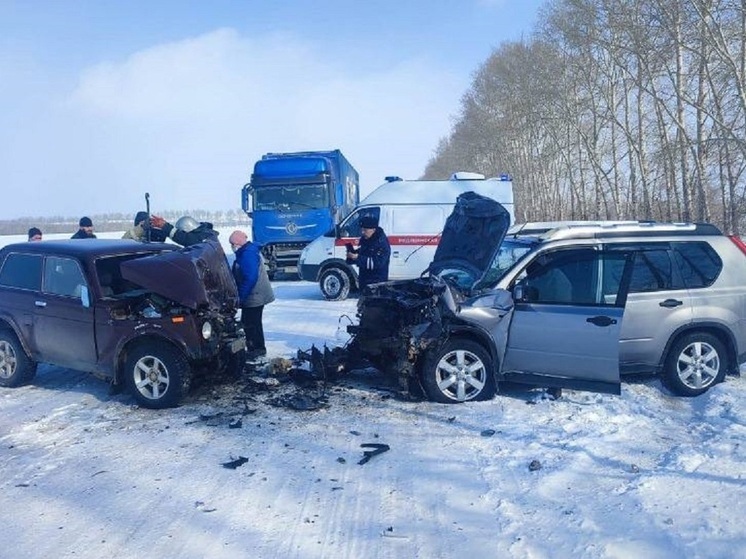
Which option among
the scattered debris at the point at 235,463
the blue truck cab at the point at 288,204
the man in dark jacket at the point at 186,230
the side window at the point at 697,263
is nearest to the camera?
the scattered debris at the point at 235,463

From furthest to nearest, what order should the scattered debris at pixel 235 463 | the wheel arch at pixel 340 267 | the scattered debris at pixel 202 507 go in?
1. the wheel arch at pixel 340 267
2. the scattered debris at pixel 235 463
3. the scattered debris at pixel 202 507

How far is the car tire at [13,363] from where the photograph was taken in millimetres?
6496

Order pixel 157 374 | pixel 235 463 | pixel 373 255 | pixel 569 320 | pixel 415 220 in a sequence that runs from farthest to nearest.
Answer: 1. pixel 415 220
2. pixel 373 255
3. pixel 157 374
4. pixel 569 320
5. pixel 235 463

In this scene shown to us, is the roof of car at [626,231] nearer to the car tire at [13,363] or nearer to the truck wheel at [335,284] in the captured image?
the car tire at [13,363]

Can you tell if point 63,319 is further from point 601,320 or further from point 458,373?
point 601,320

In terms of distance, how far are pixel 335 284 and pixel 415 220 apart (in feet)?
7.77

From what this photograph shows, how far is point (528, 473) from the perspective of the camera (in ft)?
13.9

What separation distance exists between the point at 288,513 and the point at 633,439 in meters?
2.95

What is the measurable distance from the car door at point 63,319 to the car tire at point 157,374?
1.71ft

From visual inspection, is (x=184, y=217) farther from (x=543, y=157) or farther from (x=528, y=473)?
(x=543, y=157)

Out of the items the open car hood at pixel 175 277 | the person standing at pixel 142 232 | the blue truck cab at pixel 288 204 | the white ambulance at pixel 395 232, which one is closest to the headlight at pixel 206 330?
the open car hood at pixel 175 277

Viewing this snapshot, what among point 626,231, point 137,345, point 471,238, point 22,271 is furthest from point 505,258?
point 22,271

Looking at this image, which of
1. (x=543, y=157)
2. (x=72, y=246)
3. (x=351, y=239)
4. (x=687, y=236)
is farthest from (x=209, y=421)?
(x=543, y=157)

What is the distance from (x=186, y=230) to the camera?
8672mm
